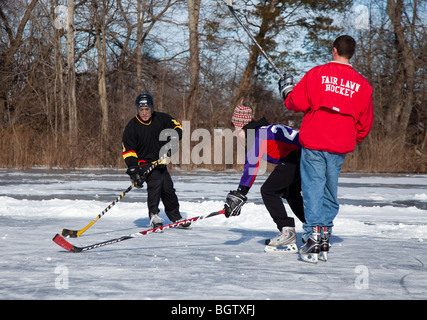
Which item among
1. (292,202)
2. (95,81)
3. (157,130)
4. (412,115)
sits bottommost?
(292,202)

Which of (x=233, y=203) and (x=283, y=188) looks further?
(x=283, y=188)

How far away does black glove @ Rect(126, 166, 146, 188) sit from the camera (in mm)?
5539

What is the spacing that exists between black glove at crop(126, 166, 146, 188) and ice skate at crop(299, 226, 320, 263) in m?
2.24

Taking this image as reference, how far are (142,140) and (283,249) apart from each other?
229cm

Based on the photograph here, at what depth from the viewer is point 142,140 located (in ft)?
19.4

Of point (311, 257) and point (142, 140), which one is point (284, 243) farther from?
point (142, 140)

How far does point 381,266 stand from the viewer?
147 inches

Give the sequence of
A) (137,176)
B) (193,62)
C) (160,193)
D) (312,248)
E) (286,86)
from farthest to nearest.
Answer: (193,62) < (160,193) < (137,176) < (286,86) < (312,248)

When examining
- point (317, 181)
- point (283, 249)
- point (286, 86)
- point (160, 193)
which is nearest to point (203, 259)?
point (283, 249)

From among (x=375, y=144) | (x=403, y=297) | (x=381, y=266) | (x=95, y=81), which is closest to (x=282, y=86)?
(x=381, y=266)

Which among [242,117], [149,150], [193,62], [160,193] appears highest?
[193,62]

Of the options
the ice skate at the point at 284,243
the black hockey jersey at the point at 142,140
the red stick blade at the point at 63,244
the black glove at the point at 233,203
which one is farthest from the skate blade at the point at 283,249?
the black hockey jersey at the point at 142,140
